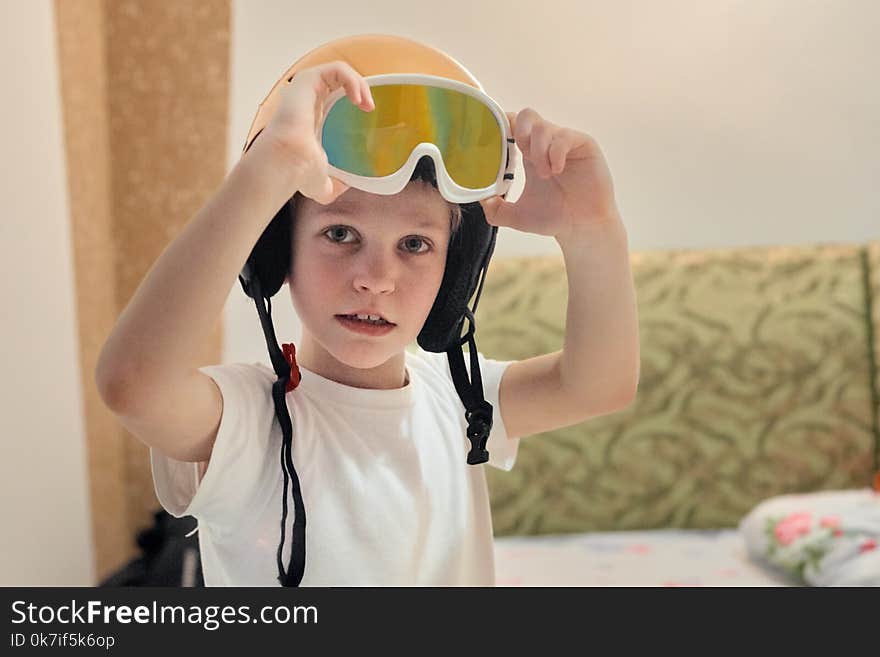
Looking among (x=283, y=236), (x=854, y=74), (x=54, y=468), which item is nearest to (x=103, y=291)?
(x=54, y=468)

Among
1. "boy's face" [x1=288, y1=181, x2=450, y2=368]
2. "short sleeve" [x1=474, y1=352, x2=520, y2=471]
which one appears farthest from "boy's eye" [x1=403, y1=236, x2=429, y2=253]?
"short sleeve" [x1=474, y1=352, x2=520, y2=471]

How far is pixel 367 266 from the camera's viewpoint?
49 centimetres

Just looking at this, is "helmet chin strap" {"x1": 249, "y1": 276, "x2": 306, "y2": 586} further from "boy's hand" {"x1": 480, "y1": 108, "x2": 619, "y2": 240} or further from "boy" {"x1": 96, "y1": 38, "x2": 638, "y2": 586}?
"boy's hand" {"x1": 480, "y1": 108, "x2": 619, "y2": 240}

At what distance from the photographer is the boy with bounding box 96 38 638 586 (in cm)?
41

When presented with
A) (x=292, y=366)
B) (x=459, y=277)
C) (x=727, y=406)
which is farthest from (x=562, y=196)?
(x=727, y=406)

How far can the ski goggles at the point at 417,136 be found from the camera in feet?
1.54

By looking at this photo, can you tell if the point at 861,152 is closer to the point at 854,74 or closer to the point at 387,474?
the point at 854,74

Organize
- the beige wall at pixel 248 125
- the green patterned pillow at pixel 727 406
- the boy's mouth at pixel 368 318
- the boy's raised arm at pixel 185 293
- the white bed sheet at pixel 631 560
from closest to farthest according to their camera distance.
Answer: the boy's raised arm at pixel 185 293 < the boy's mouth at pixel 368 318 < the beige wall at pixel 248 125 < the white bed sheet at pixel 631 560 < the green patterned pillow at pixel 727 406

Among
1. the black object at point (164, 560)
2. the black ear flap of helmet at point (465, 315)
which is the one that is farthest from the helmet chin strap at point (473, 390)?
the black object at point (164, 560)

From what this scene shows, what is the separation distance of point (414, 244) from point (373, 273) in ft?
0.11

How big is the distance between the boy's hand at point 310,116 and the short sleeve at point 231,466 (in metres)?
0.11

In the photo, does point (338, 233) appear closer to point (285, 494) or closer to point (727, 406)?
point (285, 494)

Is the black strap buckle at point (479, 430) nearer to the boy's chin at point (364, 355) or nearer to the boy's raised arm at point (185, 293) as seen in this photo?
the boy's chin at point (364, 355)

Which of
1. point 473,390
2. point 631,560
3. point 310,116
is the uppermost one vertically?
point 310,116
